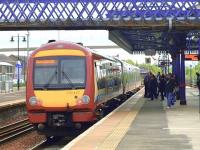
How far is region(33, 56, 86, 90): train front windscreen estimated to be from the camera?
57.7 feet

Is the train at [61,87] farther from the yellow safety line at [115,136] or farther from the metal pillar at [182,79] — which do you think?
the metal pillar at [182,79]

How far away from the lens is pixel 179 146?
1238 centimetres

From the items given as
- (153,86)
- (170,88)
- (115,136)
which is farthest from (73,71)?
(153,86)

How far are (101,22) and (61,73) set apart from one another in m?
7.79

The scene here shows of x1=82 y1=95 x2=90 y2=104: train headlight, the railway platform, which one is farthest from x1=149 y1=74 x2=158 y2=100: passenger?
x1=82 y1=95 x2=90 y2=104: train headlight

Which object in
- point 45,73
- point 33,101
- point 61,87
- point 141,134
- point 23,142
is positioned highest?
point 45,73

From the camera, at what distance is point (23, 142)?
1995 cm

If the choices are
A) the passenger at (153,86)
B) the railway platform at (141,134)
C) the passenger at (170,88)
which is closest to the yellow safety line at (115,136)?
the railway platform at (141,134)

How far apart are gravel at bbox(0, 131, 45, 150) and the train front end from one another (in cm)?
137

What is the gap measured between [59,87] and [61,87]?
6 cm

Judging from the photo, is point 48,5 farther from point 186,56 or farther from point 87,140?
point 87,140

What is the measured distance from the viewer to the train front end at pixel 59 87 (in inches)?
680

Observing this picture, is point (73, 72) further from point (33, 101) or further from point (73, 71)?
point (33, 101)

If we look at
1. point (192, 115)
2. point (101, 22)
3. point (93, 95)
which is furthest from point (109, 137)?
point (101, 22)
